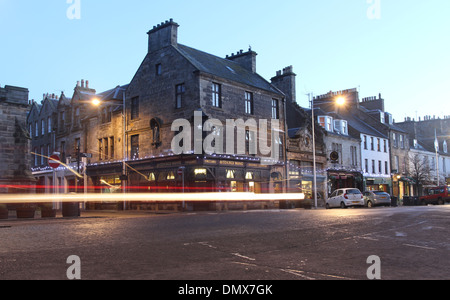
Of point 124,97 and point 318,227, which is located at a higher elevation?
point 124,97

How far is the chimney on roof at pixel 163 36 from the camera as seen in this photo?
35.4 m

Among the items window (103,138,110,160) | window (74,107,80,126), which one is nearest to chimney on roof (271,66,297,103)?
window (103,138,110,160)

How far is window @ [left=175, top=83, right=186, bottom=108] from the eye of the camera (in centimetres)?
3388

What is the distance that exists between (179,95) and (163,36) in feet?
19.0

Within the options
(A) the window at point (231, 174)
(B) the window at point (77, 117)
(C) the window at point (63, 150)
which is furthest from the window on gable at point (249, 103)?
(C) the window at point (63, 150)

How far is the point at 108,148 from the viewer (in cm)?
4022

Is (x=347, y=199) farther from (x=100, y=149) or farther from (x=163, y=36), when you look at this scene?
(x=100, y=149)

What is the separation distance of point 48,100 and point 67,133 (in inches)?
279

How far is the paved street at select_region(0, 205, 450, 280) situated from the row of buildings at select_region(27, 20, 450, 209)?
838 inches

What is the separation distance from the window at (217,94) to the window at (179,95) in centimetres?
249

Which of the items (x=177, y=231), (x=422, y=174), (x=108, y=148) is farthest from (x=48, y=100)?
(x=422, y=174)

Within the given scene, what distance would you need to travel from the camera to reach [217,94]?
1351 inches

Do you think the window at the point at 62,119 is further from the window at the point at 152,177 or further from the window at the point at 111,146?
the window at the point at 152,177
